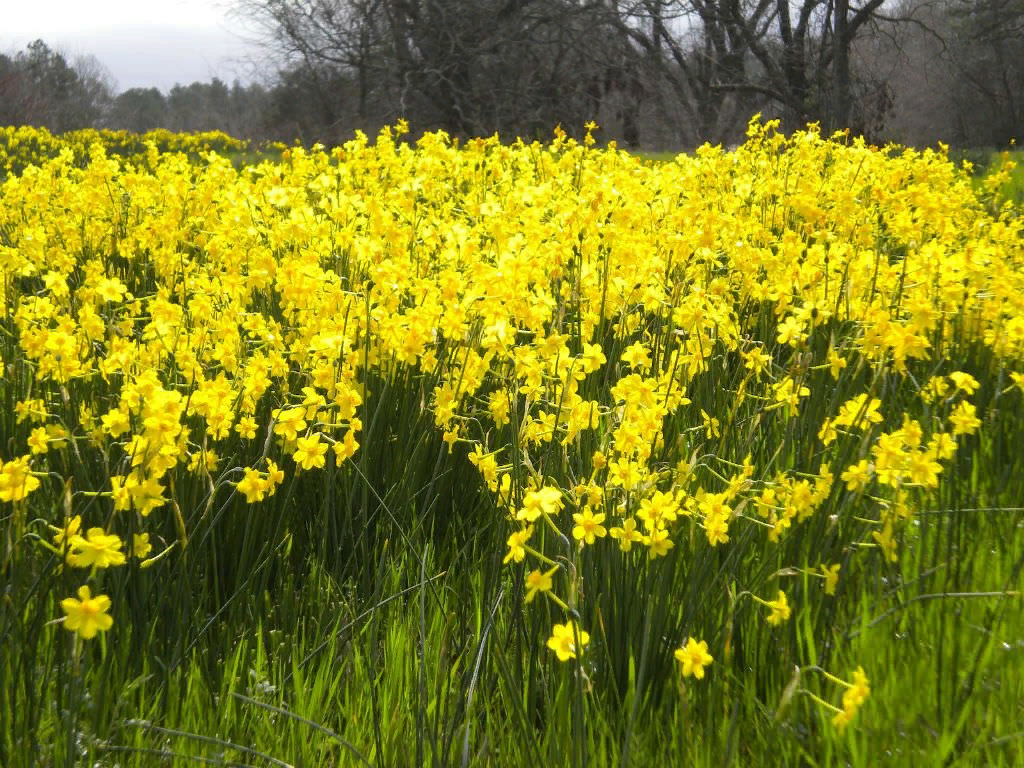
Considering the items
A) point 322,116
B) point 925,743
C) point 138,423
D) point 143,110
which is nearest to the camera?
point 925,743

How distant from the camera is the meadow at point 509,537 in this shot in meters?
1.77

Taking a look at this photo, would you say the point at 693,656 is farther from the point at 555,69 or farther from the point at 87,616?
the point at 555,69

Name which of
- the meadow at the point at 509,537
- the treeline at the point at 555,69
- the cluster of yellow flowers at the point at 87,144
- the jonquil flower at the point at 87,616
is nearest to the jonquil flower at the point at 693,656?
→ the meadow at the point at 509,537

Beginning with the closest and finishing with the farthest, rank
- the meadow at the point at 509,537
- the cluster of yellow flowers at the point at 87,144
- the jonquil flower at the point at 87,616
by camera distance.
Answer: the jonquil flower at the point at 87,616 < the meadow at the point at 509,537 < the cluster of yellow flowers at the point at 87,144

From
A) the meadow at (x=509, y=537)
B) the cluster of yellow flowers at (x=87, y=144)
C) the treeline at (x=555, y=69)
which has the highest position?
the treeline at (x=555, y=69)

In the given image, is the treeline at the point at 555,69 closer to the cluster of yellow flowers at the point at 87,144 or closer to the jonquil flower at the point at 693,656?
the cluster of yellow flowers at the point at 87,144

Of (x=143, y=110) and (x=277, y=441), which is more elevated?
(x=143, y=110)

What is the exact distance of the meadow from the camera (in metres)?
1.77

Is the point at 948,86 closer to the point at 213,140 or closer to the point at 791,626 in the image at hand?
the point at 213,140

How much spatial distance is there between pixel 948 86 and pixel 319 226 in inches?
1720

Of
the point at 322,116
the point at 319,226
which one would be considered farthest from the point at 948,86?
the point at 319,226

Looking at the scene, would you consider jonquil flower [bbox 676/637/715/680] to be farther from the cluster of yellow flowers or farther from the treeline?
the treeline

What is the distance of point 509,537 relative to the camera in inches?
72.4

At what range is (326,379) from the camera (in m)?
2.31
